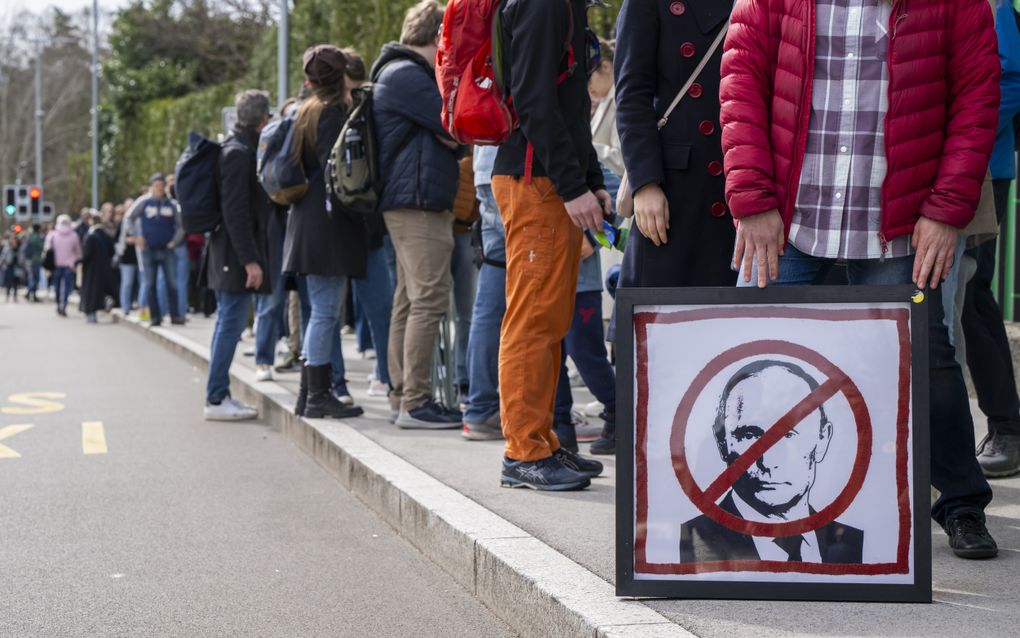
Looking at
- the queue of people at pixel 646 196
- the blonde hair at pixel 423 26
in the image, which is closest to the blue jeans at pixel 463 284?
the queue of people at pixel 646 196

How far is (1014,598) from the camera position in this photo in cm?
366

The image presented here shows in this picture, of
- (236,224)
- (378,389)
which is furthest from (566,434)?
(236,224)

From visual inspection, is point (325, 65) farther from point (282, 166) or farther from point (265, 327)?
point (265, 327)

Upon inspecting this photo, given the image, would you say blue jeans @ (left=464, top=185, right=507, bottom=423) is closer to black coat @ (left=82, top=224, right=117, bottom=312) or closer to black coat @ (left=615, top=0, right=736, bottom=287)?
black coat @ (left=615, top=0, right=736, bottom=287)

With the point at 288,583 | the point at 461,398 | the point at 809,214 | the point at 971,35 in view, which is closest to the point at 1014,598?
the point at 809,214

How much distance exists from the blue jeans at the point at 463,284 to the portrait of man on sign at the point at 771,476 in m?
4.32

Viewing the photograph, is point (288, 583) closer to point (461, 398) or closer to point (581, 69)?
point (581, 69)

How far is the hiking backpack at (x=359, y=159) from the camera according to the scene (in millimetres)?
7113

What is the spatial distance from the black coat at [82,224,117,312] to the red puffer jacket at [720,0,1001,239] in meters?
20.6

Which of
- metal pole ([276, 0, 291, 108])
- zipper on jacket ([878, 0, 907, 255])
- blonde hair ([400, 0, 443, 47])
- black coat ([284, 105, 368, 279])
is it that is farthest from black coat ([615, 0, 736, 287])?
metal pole ([276, 0, 291, 108])

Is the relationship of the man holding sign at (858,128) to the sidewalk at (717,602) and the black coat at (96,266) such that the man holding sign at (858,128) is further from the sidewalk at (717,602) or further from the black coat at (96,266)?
the black coat at (96,266)

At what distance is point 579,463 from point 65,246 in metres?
23.8

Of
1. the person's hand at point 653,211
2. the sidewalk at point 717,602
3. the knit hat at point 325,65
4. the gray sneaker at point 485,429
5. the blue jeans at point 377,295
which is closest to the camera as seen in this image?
the sidewalk at point 717,602

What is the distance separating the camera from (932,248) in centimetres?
380
